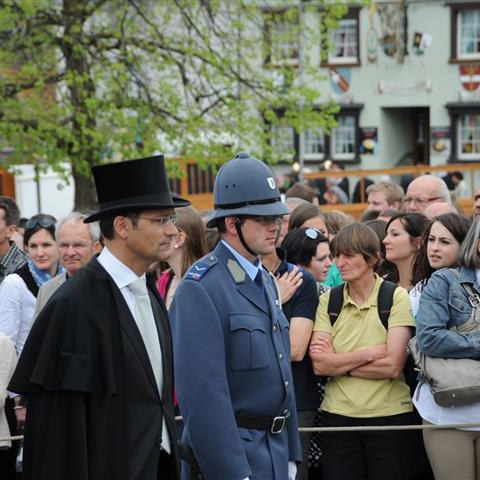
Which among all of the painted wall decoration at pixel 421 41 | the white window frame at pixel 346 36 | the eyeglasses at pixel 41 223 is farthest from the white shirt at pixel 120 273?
the white window frame at pixel 346 36

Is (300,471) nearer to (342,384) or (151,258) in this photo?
(342,384)

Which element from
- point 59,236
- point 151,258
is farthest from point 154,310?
point 59,236

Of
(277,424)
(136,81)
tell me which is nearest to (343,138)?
(136,81)

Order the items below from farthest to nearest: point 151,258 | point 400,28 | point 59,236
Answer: point 400,28
point 59,236
point 151,258

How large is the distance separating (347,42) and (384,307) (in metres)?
28.2

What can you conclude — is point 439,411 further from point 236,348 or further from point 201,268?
point 201,268

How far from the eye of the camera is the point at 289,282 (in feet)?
19.7

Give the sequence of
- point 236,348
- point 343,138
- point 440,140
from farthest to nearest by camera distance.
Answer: point 343,138 < point 440,140 < point 236,348

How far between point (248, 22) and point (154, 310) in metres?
15.8

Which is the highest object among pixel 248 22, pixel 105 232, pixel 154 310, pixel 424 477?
pixel 248 22

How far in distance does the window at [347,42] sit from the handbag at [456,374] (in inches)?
1104

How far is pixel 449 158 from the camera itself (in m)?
32.9

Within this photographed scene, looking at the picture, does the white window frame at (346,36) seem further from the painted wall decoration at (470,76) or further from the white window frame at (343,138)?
the painted wall decoration at (470,76)

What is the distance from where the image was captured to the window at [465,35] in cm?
3238
